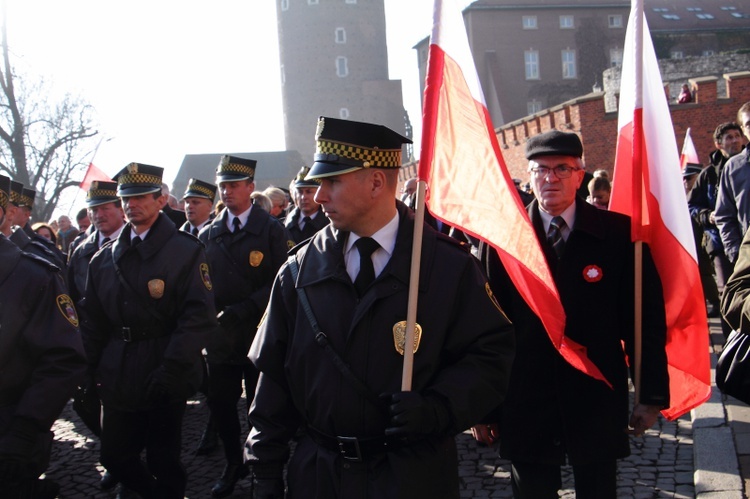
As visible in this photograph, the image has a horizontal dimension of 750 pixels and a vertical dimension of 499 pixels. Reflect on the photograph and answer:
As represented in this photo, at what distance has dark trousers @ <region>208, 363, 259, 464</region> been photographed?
17.9ft

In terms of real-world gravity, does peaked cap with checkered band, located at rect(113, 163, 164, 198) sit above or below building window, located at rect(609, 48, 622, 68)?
below

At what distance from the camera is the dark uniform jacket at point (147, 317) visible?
449 cm

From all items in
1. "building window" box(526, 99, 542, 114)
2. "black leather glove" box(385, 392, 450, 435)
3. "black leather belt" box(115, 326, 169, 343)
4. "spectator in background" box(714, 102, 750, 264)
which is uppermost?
"building window" box(526, 99, 542, 114)

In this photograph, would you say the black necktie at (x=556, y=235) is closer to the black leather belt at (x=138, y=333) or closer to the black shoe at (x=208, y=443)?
the black leather belt at (x=138, y=333)

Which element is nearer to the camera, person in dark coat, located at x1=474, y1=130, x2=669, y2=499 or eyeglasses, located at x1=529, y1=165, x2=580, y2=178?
person in dark coat, located at x1=474, y1=130, x2=669, y2=499

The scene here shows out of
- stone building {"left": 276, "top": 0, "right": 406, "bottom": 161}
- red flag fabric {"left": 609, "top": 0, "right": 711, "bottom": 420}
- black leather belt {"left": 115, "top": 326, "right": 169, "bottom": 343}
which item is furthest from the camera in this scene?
stone building {"left": 276, "top": 0, "right": 406, "bottom": 161}

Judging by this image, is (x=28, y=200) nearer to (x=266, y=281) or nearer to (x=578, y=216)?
(x=266, y=281)

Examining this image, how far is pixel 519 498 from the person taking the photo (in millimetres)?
3627

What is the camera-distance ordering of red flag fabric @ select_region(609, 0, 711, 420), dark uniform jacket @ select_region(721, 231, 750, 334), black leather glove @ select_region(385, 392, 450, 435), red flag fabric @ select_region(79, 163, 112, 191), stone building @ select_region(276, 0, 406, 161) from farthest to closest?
stone building @ select_region(276, 0, 406, 161) → red flag fabric @ select_region(79, 163, 112, 191) → red flag fabric @ select_region(609, 0, 711, 420) → dark uniform jacket @ select_region(721, 231, 750, 334) → black leather glove @ select_region(385, 392, 450, 435)

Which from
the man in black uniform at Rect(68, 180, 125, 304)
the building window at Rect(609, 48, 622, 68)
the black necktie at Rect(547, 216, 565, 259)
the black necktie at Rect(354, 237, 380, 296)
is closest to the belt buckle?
the black necktie at Rect(354, 237, 380, 296)

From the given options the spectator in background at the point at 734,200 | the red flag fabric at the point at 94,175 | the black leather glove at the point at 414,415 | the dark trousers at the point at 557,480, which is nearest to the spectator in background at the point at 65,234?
the red flag fabric at the point at 94,175

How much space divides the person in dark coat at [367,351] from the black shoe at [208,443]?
3612 millimetres

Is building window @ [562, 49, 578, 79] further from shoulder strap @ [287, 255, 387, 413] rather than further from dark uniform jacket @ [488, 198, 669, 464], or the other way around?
shoulder strap @ [287, 255, 387, 413]

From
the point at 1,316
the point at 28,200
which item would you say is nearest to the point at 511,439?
the point at 1,316
